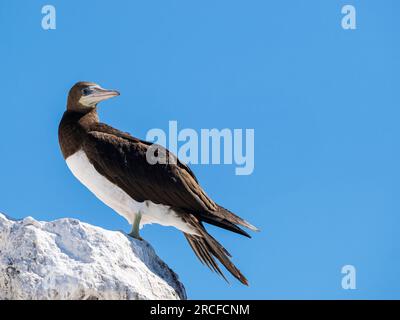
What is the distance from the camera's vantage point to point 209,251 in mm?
15734

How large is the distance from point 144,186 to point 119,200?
0.44m

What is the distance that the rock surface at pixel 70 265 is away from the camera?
12828 millimetres

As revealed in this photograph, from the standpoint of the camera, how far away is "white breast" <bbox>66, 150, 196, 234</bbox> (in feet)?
51.7

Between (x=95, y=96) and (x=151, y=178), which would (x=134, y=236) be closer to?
(x=151, y=178)

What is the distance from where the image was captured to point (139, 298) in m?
13.1

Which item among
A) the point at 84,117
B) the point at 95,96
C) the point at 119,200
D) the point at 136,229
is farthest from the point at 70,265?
the point at 95,96

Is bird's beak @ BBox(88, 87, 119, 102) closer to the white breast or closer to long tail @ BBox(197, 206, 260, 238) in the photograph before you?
the white breast

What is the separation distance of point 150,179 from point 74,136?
1417 mm

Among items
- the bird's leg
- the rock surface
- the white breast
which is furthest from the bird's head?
the rock surface

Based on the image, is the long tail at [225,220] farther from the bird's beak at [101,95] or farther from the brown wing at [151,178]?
the bird's beak at [101,95]

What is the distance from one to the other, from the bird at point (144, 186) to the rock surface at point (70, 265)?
5.03 feet

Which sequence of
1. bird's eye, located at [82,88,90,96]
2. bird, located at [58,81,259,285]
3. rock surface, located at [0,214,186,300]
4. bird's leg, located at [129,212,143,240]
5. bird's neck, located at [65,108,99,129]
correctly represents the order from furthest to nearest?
bird's eye, located at [82,88,90,96]
bird's neck, located at [65,108,99,129]
bird, located at [58,81,259,285]
bird's leg, located at [129,212,143,240]
rock surface, located at [0,214,186,300]
